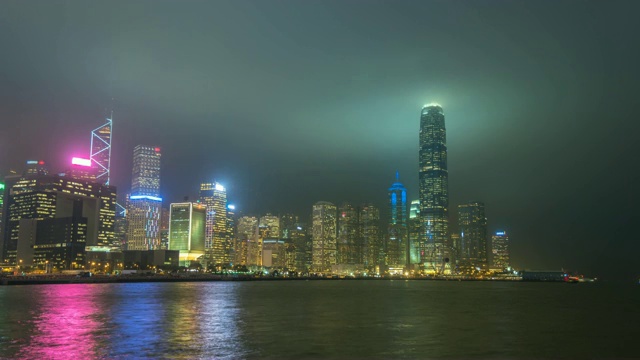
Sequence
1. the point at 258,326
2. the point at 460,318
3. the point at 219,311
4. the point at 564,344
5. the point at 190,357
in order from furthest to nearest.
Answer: the point at 219,311
the point at 460,318
the point at 258,326
the point at 564,344
the point at 190,357

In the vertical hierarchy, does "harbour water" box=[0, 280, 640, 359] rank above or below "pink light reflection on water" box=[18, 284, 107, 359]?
below

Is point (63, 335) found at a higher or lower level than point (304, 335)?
higher

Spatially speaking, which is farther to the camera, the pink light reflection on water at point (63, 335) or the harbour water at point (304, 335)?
the harbour water at point (304, 335)

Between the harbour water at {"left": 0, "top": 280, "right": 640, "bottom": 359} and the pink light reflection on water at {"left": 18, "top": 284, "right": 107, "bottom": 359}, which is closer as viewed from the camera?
the pink light reflection on water at {"left": 18, "top": 284, "right": 107, "bottom": 359}

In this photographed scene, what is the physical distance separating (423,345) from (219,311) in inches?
1559

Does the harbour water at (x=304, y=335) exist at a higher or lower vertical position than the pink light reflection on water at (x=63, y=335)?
lower

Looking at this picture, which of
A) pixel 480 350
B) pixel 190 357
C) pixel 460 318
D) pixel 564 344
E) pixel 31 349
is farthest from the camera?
pixel 460 318

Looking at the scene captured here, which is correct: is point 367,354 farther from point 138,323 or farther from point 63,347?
point 138,323

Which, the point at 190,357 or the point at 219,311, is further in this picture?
the point at 219,311

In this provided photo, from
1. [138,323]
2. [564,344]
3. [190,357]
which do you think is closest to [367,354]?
[190,357]

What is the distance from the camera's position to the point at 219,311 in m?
77.2

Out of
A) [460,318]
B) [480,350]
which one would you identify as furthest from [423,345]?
[460,318]

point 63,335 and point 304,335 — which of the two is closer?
point 63,335

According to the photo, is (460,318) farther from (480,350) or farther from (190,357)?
(190,357)
